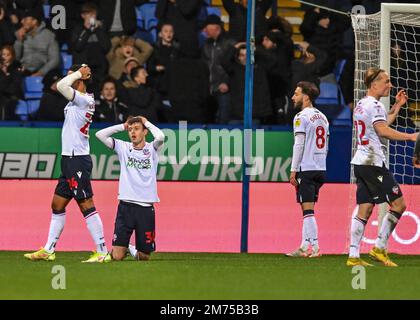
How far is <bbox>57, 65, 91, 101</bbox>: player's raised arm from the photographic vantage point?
1292 centimetres

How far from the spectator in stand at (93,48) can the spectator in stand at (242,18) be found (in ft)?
6.49

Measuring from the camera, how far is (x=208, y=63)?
60.1ft

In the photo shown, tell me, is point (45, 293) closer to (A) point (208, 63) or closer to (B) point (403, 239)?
(B) point (403, 239)

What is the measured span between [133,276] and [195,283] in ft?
2.69

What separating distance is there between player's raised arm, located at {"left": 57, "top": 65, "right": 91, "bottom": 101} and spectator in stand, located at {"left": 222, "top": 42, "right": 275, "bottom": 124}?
4.93m

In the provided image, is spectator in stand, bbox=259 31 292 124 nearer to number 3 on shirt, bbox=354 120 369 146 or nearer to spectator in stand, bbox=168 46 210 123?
spectator in stand, bbox=168 46 210 123

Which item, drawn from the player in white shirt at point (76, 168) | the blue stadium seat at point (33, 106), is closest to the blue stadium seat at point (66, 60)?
the blue stadium seat at point (33, 106)

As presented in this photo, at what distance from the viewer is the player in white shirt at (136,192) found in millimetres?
13211

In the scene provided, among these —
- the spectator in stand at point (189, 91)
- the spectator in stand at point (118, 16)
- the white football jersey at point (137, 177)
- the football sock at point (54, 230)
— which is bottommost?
the football sock at point (54, 230)

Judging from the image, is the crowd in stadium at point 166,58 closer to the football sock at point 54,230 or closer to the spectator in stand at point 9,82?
the spectator in stand at point 9,82

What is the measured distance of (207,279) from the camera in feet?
35.6

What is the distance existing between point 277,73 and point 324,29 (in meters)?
1.58

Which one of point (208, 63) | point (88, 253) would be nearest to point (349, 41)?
point (208, 63)

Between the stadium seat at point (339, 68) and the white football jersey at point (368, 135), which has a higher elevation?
the stadium seat at point (339, 68)
